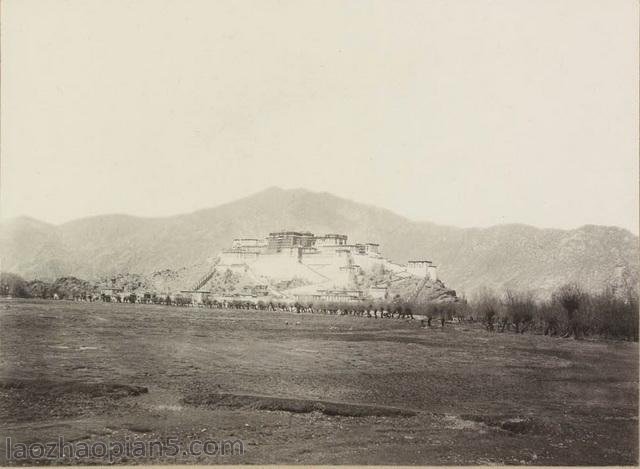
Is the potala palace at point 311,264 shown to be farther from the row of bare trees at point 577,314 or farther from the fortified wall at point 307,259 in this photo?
the row of bare trees at point 577,314

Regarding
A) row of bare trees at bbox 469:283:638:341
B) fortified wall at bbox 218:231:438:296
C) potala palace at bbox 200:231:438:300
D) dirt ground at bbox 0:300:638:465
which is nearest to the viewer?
dirt ground at bbox 0:300:638:465

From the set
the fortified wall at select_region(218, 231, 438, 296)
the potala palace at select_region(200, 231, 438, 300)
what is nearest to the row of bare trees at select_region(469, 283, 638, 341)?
the potala palace at select_region(200, 231, 438, 300)

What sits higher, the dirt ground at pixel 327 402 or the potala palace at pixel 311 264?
the potala palace at pixel 311 264

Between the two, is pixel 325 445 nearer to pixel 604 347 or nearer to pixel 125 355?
pixel 125 355

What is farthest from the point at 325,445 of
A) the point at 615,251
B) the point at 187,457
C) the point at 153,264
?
the point at 153,264

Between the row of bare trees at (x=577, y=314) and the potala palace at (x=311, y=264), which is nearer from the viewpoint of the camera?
the row of bare trees at (x=577, y=314)

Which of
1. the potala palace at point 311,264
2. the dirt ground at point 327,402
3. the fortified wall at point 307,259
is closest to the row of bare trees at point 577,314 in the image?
the dirt ground at point 327,402

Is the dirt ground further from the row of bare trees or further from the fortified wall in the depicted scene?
the fortified wall

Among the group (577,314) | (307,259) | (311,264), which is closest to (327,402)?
(577,314)
